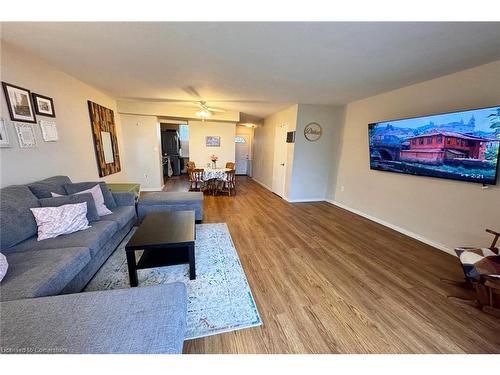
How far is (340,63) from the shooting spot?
7.29 ft

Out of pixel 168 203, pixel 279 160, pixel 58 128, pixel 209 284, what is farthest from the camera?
pixel 279 160

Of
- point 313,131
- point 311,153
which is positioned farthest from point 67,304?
point 313,131

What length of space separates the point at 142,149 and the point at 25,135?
3.01 m

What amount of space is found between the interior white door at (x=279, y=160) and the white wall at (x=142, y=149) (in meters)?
3.36

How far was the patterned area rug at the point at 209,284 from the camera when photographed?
143 centimetres

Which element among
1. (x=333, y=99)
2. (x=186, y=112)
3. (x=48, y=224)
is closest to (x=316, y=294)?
(x=48, y=224)

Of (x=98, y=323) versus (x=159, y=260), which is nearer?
(x=98, y=323)

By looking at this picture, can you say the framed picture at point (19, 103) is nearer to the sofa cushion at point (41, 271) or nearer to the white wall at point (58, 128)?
the white wall at point (58, 128)

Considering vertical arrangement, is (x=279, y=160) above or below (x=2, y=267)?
above

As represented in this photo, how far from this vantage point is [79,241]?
171cm

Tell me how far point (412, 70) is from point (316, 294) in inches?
115

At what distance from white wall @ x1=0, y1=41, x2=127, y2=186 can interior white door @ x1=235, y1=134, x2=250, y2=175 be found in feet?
16.8

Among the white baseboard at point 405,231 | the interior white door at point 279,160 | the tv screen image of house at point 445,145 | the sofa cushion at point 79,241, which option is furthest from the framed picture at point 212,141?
the sofa cushion at point 79,241

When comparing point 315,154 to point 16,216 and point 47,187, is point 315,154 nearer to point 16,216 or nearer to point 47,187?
point 47,187
